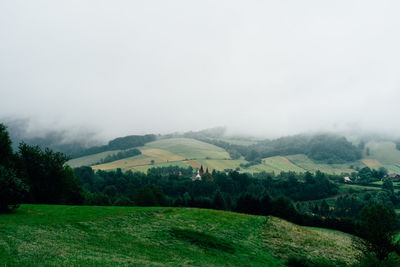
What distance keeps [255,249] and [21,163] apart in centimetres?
5374

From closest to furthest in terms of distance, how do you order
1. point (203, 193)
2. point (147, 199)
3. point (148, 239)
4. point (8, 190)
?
1. point (148, 239)
2. point (8, 190)
3. point (147, 199)
4. point (203, 193)

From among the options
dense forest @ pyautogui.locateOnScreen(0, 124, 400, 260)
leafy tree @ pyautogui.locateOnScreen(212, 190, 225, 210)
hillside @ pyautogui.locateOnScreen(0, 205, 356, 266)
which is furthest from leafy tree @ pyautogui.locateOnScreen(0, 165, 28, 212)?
leafy tree @ pyautogui.locateOnScreen(212, 190, 225, 210)

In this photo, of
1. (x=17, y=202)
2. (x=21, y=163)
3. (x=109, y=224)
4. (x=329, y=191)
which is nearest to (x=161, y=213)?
(x=109, y=224)

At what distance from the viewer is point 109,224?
122 ft

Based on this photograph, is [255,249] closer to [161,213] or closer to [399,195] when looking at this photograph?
[161,213]

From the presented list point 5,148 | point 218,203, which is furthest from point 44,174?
point 218,203

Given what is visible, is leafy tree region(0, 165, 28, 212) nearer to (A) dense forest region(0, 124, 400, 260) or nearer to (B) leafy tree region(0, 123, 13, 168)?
(A) dense forest region(0, 124, 400, 260)

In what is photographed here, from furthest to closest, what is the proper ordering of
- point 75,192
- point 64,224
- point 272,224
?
1. point 75,192
2. point 272,224
3. point 64,224

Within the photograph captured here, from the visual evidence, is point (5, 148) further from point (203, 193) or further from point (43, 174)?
point (203, 193)

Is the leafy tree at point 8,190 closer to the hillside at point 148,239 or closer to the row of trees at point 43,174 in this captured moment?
the hillside at point 148,239

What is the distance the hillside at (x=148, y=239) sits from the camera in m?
23.1

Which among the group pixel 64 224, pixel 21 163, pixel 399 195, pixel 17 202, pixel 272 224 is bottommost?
pixel 399 195

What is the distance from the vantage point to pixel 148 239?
3409 cm

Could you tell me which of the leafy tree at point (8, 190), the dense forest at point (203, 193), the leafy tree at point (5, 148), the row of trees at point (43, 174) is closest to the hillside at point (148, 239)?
the leafy tree at point (8, 190)
